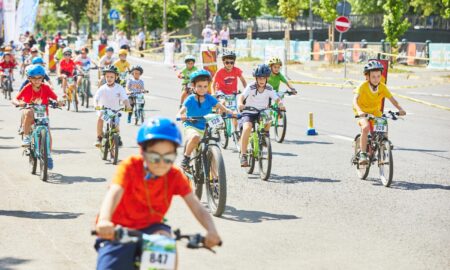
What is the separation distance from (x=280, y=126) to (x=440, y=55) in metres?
23.2

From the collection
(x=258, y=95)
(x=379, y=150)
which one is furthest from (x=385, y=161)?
(x=258, y=95)

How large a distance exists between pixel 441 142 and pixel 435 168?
412 cm

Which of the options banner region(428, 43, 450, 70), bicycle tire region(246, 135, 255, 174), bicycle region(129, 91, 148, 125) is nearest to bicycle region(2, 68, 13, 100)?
bicycle region(129, 91, 148, 125)

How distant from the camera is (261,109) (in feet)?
47.2

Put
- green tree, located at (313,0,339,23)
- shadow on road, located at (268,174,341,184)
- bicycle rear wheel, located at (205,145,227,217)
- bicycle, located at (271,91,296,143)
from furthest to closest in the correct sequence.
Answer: green tree, located at (313,0,339,23)
bicycle, located at (271,91,296,143)
shadow on road, located at (268,174,341,184)
bicycle rear wheel, located at (205,145,227,217)

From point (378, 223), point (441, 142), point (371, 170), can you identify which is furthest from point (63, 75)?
point (378, 223)

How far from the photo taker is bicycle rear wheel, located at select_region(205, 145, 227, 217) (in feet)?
35.0

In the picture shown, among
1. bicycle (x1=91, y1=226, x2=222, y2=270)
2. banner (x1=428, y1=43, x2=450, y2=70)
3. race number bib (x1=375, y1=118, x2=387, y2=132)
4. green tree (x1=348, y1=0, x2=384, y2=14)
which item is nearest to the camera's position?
bicycle (x1=91, y1=226, x2=222, y2=270)

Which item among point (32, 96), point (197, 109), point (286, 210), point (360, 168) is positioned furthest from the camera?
point (32, 96)

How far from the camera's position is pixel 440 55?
1592 inches

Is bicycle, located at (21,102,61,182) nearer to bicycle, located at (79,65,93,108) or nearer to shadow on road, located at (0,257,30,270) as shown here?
shadow on road, located at (0,257,30,270)

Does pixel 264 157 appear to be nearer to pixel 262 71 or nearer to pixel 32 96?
pixel 262 71

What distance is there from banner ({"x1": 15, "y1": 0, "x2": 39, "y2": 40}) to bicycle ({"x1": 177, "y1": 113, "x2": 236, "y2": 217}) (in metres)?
32.4

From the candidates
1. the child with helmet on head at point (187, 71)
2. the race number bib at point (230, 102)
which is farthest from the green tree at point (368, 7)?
the race number bib at point (230, 102)
